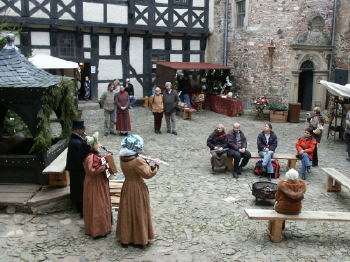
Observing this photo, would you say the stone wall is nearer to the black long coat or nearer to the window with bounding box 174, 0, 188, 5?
the window with bounding box 174, 0, 188, 5

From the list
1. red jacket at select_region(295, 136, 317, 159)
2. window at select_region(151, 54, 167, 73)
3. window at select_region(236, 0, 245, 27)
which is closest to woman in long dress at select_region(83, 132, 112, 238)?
red jacket at select_region(295, 136, 317, 159)

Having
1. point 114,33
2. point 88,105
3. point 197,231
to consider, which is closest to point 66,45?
point 114,33

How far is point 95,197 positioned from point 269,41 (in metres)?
12.2

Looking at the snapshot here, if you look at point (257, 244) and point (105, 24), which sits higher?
point (105, 24)

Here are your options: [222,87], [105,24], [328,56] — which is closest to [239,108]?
[222,87]

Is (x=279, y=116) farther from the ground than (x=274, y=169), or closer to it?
farther from the ground

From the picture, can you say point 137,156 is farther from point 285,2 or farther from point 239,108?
point 285,2

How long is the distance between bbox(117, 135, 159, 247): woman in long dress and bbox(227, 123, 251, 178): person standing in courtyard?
3622 millimetres

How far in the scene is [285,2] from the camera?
15.4 m

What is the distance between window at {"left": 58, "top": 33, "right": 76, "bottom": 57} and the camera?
1555 cm

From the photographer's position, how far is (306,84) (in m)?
16.9

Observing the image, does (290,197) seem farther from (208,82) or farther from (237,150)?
(208,82)

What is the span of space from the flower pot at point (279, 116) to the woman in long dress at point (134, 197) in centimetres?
1076

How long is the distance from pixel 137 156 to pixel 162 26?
12.8 meters
